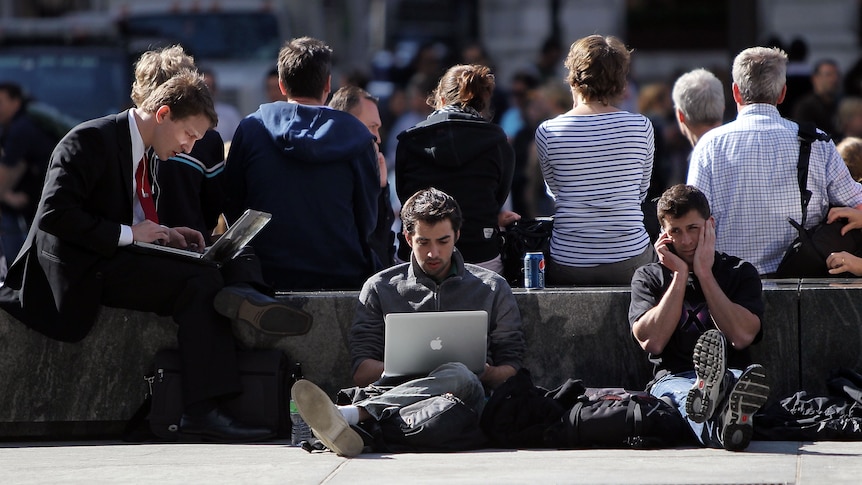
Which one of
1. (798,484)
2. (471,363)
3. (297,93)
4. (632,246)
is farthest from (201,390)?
(798,484)

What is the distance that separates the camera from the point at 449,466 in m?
6.70

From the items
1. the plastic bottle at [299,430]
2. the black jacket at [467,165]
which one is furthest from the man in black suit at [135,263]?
the black jacket at [467,165]

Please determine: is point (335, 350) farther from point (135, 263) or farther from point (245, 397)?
point (135, 263)

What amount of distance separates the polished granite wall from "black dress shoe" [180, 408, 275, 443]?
560 mm

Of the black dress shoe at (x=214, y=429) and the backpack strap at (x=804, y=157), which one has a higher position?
the backpack strap at (x=804, y=157)

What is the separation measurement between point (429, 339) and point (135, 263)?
149cm

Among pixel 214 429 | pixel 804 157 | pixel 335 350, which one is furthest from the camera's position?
pixel 804 157

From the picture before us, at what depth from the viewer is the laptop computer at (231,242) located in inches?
299

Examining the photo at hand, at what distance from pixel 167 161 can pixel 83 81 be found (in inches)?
386

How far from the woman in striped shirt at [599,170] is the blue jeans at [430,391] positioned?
134 cm

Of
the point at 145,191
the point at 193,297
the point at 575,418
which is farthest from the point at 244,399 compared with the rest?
the point at 575,418

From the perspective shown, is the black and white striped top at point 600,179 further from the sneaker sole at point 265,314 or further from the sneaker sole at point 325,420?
the sneaker sole at point 325,420

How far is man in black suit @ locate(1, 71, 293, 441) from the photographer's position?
7.51m

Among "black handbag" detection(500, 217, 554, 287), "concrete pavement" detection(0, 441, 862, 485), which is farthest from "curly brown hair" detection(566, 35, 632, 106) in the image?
"concrete pavement" detection(0, 441, 862, 485)
